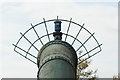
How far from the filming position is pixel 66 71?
480 inches

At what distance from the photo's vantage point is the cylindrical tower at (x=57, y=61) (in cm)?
1217

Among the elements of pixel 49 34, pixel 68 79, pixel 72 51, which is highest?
pixel 49 34

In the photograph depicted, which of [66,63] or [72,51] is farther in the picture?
[72,51]

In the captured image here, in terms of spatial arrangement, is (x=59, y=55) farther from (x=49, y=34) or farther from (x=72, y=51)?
(x=49, y=34)

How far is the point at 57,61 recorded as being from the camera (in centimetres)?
1238

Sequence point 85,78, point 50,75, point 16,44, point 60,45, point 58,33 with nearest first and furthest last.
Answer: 1. point 50,75
2. point 60,45
3. point 58,33
4. point 16,44
5. point 85,78

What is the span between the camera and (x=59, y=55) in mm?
12625

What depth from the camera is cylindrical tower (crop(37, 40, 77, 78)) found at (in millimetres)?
12172

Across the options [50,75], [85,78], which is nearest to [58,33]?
[50,75]

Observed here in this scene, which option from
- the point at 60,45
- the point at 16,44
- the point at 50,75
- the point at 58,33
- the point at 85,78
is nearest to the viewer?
the point at 50,75

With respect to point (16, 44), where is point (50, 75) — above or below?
below

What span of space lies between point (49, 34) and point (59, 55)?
126 inches

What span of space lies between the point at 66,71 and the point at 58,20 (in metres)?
2.80

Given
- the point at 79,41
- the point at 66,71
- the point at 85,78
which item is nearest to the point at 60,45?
the point at 66,71
